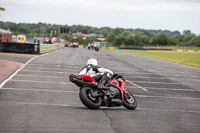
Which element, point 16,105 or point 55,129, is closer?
point 55,129

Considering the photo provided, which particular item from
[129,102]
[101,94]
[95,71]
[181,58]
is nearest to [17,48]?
[181,58]

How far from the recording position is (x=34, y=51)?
4009 centimetres

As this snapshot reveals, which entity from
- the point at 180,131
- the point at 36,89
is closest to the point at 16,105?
the point at 36,89

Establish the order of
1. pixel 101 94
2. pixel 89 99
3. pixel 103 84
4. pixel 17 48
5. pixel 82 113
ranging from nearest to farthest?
pixel 82 113, pixel 89 99, pixel 101 94, pixel 103 84, pixel 17 48

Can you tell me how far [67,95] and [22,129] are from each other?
5.66 metres

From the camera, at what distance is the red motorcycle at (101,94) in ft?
30.7

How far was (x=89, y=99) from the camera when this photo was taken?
370 inches

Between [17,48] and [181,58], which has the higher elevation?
[17,48]

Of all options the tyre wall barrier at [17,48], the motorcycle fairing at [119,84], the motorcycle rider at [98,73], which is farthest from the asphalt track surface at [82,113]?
the tyre wall barrier at [17,48]

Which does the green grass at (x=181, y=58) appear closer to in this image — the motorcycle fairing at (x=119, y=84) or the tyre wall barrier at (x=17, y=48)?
the tyre wall barrier at (x=17, y=48)

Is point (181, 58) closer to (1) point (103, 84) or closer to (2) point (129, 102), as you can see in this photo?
(2) point (129, 102)

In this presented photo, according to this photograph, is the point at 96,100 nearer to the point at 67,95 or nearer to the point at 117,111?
the point at 117,111

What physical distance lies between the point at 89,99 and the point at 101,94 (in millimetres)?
382

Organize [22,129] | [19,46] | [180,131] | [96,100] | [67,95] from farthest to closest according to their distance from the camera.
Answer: [19,46] < [67,95] < [96,100] < [180,131] < [22,129]
